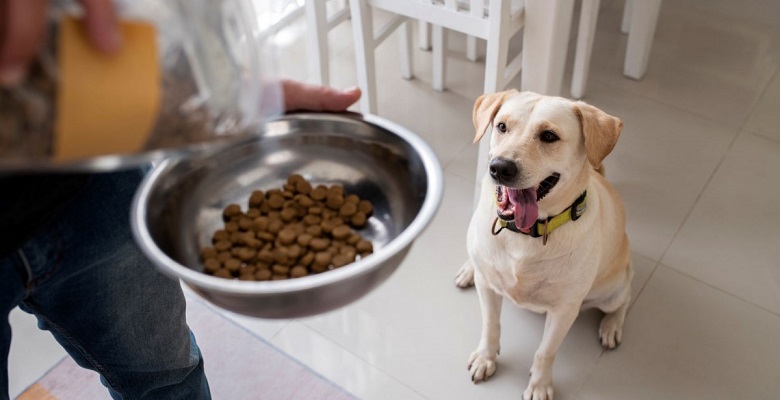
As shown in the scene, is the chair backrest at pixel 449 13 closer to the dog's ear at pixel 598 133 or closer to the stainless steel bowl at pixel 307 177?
the dog's ear at pixel 598 133

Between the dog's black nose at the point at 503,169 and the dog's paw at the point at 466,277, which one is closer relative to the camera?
the dog's black nose at the point at 503,169

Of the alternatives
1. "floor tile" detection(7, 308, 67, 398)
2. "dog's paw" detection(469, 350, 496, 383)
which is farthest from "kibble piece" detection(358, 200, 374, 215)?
"floor tile" detection(7, 308, 67, 398)

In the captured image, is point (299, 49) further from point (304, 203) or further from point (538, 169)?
point (304, 203)

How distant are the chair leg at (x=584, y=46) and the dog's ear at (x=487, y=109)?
85cm

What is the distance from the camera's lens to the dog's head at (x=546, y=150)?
4.39ft

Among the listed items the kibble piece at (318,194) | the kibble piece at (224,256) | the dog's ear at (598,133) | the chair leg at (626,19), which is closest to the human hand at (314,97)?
the kibble piece at (318,194)

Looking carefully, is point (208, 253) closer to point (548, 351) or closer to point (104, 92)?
point (104, 92)

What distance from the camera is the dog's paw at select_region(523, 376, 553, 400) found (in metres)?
1.63

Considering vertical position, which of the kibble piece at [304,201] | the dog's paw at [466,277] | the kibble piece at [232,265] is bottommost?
the dog's paw at [466,277]

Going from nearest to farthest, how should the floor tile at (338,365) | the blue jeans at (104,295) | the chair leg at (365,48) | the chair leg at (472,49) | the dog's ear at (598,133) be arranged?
the blue jeans at (104,295), the dog's ear at (598,133), the floor tile at (338,365), the chair leg at (365,48), the chair leg at (472,49)

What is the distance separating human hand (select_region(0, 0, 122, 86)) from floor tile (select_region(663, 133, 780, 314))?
1652 mm

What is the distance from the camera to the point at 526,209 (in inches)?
54.6

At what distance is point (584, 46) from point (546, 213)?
1018mm

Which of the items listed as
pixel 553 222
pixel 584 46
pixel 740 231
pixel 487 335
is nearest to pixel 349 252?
pixel 553 222
